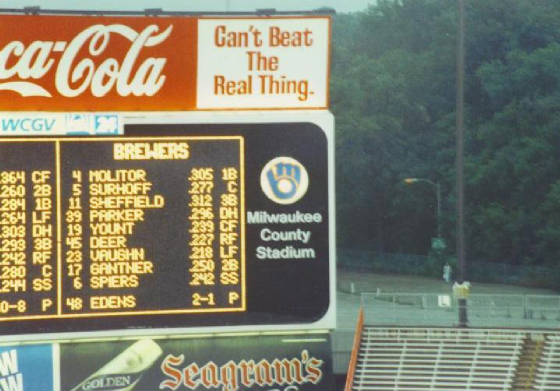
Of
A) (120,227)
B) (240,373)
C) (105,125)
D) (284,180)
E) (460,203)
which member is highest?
(105,125)

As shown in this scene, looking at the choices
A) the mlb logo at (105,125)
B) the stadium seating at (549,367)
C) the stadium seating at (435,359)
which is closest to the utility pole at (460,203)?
the stadium seating at (435,359)

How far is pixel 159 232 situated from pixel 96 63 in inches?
89.8

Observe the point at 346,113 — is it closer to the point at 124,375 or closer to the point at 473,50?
the point at 473,50

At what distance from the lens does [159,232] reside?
1617 cm

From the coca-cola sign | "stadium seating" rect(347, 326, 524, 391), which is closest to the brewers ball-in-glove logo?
the coca-cola sign

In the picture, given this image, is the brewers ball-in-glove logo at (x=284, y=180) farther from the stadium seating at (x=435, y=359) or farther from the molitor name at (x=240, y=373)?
the stadium seating at (x=435, y=359)

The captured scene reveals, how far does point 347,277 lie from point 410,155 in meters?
9.55

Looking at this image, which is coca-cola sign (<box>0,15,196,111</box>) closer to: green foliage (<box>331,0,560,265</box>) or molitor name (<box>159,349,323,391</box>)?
molitor name (<box>159,349,323,391</box>)

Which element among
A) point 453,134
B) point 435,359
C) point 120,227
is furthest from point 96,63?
point 453,134

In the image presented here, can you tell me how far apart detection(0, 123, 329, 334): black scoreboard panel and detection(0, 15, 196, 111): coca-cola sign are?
658 mm

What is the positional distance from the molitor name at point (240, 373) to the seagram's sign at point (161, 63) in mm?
3139

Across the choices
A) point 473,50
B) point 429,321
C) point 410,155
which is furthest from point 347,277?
point 429,321

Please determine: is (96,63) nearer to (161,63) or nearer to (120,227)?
(161,63)

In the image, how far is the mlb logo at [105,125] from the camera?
16.4 meters
